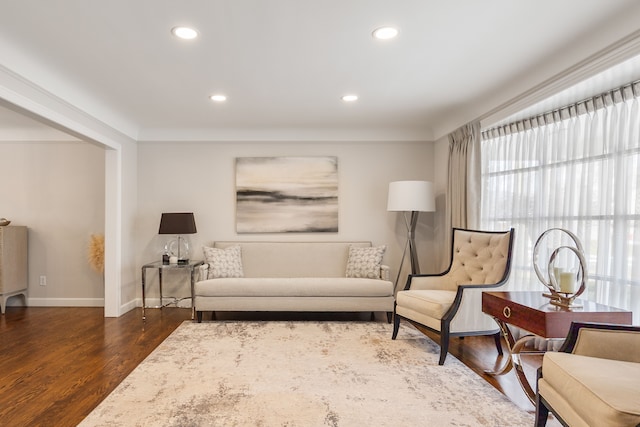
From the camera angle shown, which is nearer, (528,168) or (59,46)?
(59,46)

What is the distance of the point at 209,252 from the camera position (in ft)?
15.7

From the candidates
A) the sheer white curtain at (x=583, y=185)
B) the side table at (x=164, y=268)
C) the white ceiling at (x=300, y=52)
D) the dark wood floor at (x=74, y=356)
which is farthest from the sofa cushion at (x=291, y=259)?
the sheer white curtain at (x=583, y=185)

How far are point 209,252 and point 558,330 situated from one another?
368 cm

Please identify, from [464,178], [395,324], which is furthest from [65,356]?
[464,178]

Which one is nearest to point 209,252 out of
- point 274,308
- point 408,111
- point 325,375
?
point 274,308

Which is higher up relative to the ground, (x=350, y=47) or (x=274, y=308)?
(x=350, y=47)

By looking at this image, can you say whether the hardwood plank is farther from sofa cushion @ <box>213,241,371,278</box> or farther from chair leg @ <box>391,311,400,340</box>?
chair leg @ <box>391,311,400,340</box>

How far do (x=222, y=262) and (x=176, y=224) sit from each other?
2.31 feet

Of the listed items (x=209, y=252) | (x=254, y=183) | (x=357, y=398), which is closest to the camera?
(x=357, y=398)

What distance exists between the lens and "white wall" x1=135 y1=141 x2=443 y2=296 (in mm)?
5336

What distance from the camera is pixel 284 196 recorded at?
17.5 feet

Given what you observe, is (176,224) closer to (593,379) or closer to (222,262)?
(222,262)

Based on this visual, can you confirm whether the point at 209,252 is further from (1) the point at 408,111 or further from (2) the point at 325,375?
(1) the point at 408,111

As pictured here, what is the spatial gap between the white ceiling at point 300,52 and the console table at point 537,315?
158cm
